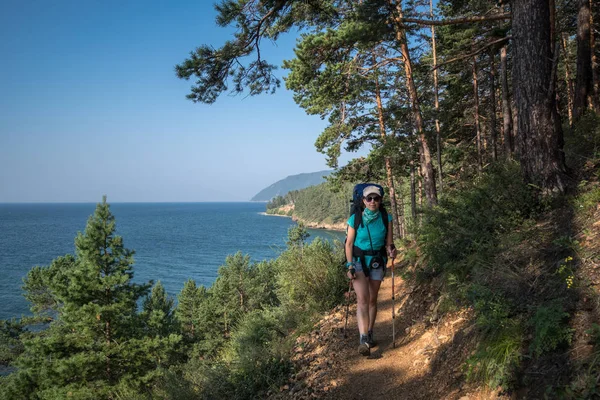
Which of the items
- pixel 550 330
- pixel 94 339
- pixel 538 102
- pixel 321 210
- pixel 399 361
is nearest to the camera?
pixel 550 330

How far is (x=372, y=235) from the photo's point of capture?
402 cm

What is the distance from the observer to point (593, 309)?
234 centimetres

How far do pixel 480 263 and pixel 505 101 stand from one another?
36.8 feet

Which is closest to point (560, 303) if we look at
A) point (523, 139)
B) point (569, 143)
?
point (523, 139)

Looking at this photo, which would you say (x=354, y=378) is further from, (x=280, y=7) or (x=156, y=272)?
(x=156, y=272)

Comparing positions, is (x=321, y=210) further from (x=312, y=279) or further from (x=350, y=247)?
(x=350, y=247)

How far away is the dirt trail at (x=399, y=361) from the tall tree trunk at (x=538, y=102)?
2.15 meters

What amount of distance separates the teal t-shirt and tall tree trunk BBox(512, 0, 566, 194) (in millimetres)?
2195

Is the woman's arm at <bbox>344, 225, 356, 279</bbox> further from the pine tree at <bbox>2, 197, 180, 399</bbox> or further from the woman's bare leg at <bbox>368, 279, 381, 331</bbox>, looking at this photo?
the pine tree at <bbox>2, 197, 180, 399</bbox>

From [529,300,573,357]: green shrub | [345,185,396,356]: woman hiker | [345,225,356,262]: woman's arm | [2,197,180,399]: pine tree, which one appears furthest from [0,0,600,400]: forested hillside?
[2,197,180,399]: pine tree

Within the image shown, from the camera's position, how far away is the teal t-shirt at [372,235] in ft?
13.1

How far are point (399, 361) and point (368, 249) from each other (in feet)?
4.21

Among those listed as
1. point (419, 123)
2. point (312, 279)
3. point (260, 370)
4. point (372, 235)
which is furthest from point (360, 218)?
point (419, 123)

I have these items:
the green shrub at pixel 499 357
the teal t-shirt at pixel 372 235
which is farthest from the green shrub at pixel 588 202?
the teal t-shirt at pixel 372 235
